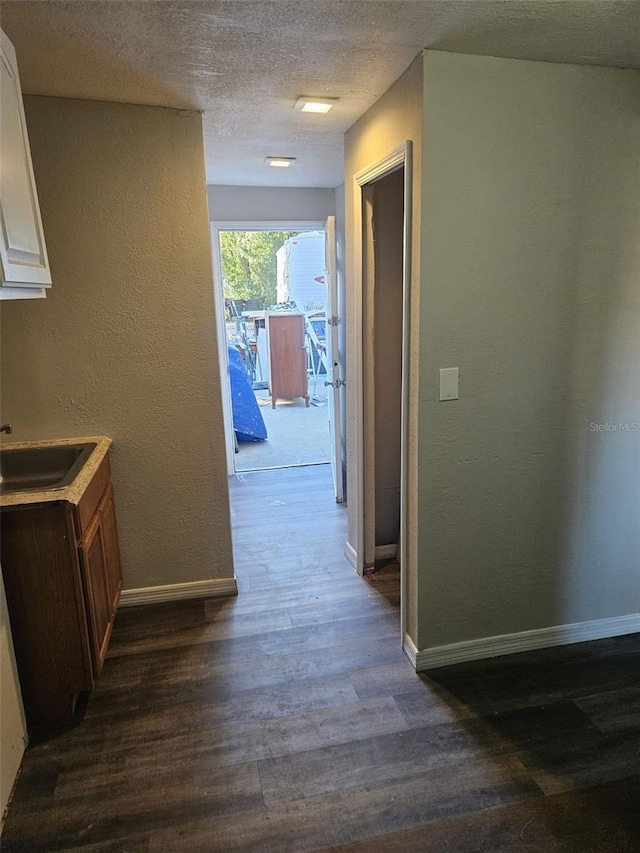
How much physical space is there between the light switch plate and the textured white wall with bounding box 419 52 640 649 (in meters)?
0.03

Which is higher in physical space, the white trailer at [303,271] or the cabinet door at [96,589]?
the white trailer at [303,271]

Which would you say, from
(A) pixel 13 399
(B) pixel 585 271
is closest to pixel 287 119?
(B) pixel 585 271

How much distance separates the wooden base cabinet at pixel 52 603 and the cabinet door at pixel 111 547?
28cm

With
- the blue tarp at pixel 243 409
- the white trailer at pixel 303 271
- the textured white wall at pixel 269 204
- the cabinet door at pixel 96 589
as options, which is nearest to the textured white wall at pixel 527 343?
the cabinet door at pixel 96 589

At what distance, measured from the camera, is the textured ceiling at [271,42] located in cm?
153

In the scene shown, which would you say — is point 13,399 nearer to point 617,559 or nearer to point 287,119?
point 287,119

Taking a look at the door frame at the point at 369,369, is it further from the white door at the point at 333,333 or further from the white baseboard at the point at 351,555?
the white door at the point at 333,333

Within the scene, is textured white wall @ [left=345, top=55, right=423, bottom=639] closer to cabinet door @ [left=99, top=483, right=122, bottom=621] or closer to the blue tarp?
cabinet door @ [left=99, top=483, right=122, bottom=621]

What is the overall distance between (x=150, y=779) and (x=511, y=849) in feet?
3.68

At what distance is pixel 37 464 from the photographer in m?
2.40

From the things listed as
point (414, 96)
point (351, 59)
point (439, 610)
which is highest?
point (351, 59)

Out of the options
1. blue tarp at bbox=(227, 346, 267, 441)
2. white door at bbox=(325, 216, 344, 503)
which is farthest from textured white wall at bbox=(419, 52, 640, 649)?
blue tarp at bbox=(227, 346, 267, 441)

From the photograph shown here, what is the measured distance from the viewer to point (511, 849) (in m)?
1.53

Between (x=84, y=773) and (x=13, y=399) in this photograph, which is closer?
(x=84, y=773)
